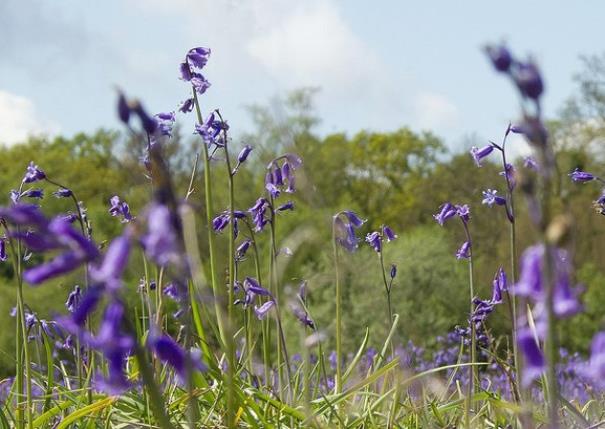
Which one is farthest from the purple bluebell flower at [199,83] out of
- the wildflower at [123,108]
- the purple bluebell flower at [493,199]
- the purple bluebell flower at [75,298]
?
the wildflower at [123,108]

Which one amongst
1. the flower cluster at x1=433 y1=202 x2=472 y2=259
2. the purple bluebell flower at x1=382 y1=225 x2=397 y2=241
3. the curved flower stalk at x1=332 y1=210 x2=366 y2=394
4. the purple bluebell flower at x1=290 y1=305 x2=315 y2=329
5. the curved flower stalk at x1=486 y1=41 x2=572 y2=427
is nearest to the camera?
the curved flower stalk at x1=486 y1=41 x2=572 y2=427

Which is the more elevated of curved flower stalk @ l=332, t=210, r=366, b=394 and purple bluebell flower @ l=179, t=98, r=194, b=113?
purple bluebell flower @ l=179, t=98, r=194, b=113

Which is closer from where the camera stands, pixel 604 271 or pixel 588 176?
pixel 588 176

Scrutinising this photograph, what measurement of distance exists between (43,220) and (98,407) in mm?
2062

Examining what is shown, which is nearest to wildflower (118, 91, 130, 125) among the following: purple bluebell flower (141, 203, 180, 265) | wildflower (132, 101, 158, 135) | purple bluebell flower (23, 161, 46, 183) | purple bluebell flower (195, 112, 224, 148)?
wildflower (132, 101, 158, 135)

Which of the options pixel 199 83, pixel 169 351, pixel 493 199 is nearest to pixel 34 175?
pixel 199 83

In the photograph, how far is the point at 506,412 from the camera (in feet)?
13.3

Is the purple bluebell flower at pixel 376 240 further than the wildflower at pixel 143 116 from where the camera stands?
Yes

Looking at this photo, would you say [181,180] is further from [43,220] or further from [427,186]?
[43,220]

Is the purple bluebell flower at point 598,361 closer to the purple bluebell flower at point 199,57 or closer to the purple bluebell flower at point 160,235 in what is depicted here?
the purple bluebell flower at point 160,235

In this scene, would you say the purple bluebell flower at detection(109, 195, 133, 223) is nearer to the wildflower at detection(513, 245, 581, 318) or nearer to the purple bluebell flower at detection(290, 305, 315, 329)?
the purple bluebell flower at detection(290, 305, 315, 329)

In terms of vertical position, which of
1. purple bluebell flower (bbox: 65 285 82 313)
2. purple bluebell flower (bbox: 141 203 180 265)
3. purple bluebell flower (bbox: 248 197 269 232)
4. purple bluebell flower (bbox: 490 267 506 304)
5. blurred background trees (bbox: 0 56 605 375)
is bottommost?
purple bluebell flower (bbox: 141 203 180 265)

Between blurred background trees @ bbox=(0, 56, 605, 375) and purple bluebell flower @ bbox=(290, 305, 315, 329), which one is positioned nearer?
purple bluebell flower @ bbox=(290, 305, 315, 329)

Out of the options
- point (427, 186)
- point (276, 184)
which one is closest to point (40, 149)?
point (427, 186)
